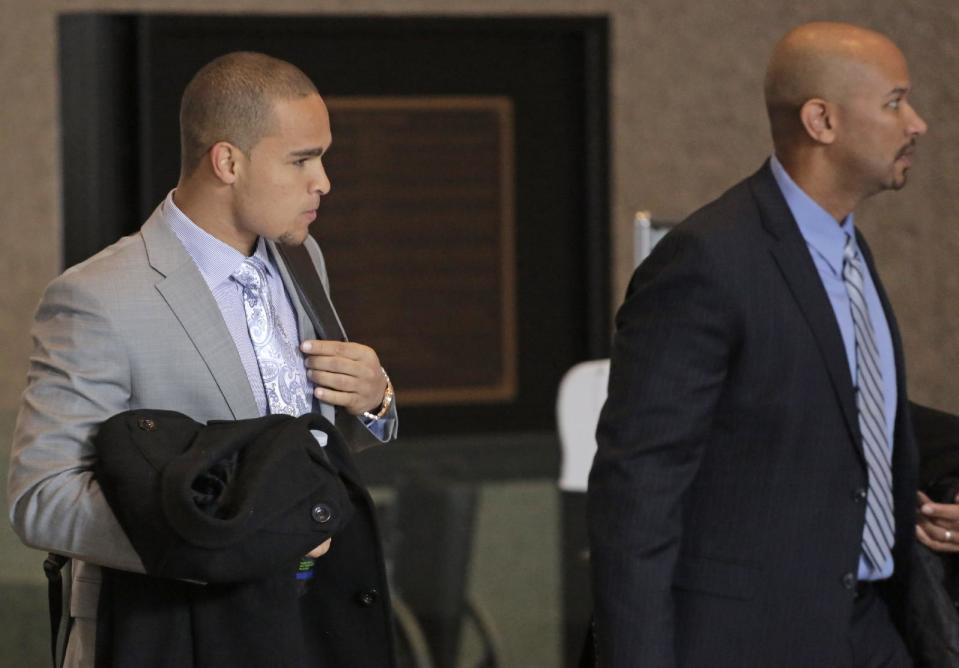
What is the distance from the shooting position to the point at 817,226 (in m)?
2.38

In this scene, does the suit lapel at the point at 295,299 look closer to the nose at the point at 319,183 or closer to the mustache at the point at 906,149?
the nose at the point at 319,183

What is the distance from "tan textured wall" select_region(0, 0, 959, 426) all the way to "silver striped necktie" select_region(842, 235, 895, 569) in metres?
2.66

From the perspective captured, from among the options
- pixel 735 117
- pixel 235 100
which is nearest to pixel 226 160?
pixel 235 100

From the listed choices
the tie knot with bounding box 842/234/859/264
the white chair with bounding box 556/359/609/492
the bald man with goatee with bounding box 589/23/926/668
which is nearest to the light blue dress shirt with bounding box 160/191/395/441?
the bald man with goatee with bounding box 589/23/926/668

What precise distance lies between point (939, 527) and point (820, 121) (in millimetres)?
646

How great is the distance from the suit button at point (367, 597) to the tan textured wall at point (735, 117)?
9.78 ft

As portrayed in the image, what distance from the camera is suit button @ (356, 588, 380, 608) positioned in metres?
2.11

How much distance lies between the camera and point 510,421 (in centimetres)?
502

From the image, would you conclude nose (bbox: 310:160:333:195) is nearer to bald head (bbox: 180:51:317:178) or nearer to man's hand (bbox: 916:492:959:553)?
bald head (bbox: 180:51:317:178)

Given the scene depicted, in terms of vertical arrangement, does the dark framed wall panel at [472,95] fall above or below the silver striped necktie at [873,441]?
above

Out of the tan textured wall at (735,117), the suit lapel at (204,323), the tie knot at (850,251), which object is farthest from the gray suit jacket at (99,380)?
the tan textured wall at (735,117)

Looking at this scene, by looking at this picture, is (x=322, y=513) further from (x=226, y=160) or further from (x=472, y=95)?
(x=472, y=95)

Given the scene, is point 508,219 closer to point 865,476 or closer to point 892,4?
point 892,4

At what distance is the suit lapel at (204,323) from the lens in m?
2.04
